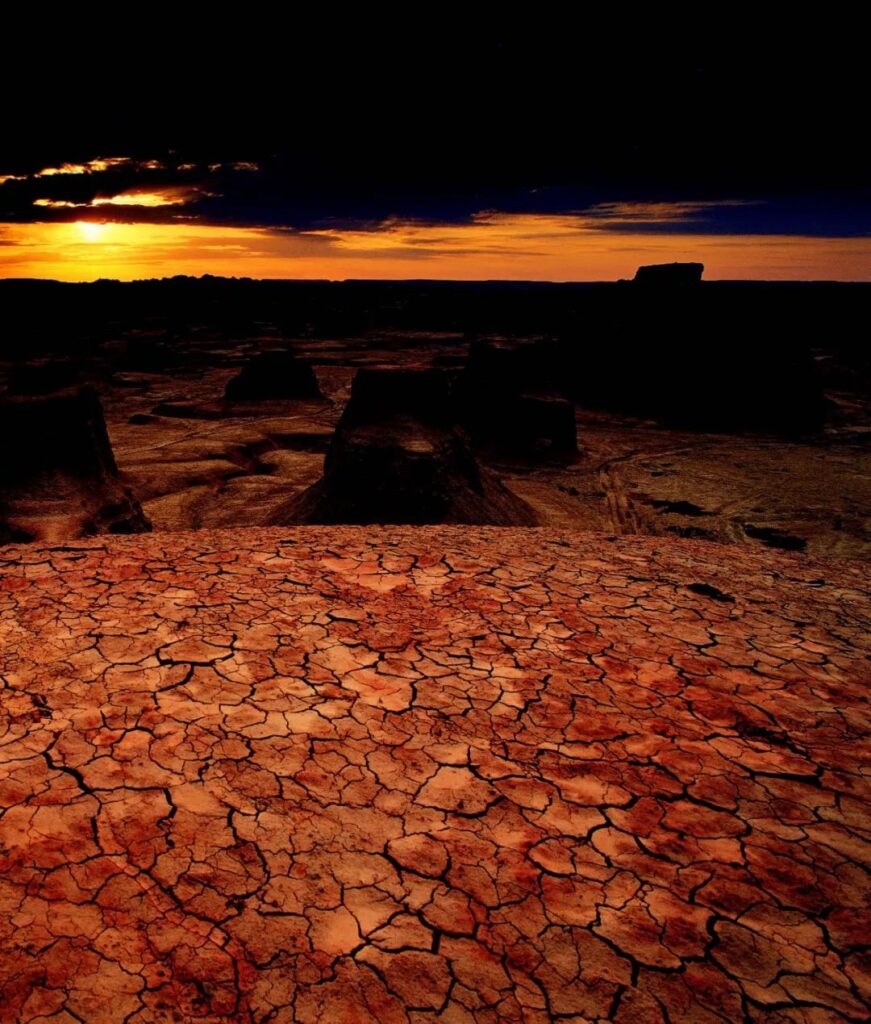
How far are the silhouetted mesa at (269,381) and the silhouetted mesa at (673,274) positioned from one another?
15.9 metres

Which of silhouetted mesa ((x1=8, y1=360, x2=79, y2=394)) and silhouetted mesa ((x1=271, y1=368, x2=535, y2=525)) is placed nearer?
silhouetted mesa ((x1=271, y1=368, x2=535, y2=525))

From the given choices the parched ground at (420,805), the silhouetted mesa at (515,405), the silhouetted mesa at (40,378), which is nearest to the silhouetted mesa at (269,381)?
the silhouetted mesa at (515,405)

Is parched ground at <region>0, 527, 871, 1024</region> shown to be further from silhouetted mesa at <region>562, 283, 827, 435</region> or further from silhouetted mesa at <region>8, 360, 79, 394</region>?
silhouetted mesa at <region>562, 283, 827, 435</region>

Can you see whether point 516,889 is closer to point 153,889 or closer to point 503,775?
point 503,775

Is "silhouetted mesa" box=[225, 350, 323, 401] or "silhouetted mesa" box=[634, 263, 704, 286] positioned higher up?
"silhouetted mesa" box=[634, 263, 704, 286]

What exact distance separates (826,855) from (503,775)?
3.48 ft

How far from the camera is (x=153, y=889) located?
68.4 inches

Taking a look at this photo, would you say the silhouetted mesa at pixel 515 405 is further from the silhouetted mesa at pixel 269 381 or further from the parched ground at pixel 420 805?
the parched ground at pixel 420 805

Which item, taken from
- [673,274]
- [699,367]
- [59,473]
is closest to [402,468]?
[59,473]

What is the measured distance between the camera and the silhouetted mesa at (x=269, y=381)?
1856cm

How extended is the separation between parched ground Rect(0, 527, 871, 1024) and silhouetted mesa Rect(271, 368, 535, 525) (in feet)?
11.3

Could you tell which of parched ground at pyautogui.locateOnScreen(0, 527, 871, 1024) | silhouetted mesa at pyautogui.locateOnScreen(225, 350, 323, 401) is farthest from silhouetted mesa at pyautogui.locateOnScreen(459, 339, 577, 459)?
parched ground at pyautogui.locateOnScreen(0, 527, 871, 1024)

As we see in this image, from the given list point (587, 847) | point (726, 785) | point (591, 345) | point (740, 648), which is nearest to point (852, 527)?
point (740, 648)

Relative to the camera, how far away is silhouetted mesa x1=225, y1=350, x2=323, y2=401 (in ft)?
60.9
